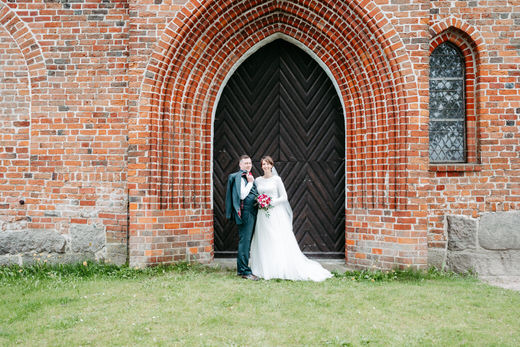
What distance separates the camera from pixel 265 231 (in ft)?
19.1

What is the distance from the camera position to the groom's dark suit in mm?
5652

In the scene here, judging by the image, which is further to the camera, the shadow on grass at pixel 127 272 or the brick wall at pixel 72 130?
the brick wall at pixel 72 130

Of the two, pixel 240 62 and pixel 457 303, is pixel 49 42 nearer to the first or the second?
pixel 240 62

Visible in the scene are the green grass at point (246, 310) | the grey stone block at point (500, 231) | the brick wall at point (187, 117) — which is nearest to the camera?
the green grass at point (246, 310)

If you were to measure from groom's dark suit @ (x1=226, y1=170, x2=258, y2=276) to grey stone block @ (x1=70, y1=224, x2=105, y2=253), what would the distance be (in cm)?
228

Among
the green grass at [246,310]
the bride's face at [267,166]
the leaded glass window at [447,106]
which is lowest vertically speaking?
the green grass at [246,310]

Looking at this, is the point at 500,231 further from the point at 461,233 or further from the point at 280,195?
the point at 280,195

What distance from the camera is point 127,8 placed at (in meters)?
6.24

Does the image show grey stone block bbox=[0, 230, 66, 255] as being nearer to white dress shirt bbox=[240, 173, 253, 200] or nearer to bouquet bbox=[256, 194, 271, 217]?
white dress shirt bbox=[240, 173, 253, 200]

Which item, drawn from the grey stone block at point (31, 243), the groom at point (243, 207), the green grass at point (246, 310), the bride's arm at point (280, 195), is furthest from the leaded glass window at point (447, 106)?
the grey stone block at point (31, 243)

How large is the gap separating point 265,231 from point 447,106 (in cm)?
389

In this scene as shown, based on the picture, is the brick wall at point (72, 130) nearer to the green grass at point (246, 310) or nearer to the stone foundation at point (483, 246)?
the green grass at point (246, 310)

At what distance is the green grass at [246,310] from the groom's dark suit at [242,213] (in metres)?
0.29

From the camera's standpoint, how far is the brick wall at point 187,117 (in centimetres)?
604
